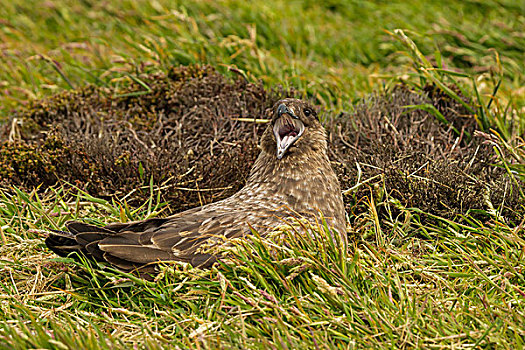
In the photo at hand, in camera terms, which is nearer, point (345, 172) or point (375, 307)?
point (375, 307)

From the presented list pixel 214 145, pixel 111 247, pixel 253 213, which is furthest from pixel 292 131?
pixel 111 247

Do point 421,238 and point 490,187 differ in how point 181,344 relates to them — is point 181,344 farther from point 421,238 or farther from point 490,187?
point 490,187

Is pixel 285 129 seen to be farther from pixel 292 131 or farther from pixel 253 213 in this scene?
pixel 253 213

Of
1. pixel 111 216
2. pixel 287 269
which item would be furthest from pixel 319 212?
pixel 111 216

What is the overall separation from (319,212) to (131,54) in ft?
10.8

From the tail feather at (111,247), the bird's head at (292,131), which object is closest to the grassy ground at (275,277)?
the tail feather at (111,247)

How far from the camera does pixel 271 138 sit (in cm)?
366

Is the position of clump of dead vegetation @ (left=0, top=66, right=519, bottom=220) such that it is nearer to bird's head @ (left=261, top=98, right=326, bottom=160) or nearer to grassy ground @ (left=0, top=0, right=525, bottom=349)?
grassy ground @ (left=0, top=0, right=525, bottom=349)

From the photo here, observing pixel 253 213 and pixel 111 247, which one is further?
pixel 253 213

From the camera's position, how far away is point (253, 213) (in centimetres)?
328

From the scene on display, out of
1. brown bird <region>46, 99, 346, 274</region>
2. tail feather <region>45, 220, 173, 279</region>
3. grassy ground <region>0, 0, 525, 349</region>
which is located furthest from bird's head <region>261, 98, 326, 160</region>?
tail feather <region>45, 220, 173, 279</region>

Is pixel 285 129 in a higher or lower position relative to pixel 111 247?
higher

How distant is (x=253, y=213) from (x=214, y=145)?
48.2 inches

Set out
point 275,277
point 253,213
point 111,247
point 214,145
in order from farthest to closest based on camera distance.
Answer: point 214,145 < point 253,213 < point 111,247 < point 275,277
